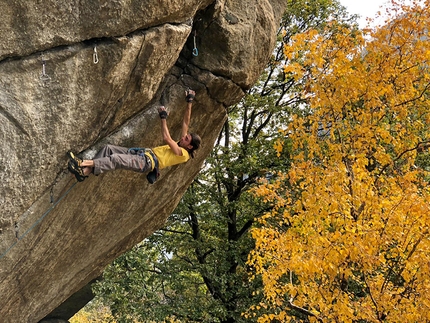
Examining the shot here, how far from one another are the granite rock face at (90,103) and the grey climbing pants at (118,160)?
1.08 ft

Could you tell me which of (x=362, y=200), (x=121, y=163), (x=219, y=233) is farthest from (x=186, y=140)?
(x=219, y=233)

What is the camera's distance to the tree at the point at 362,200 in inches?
270

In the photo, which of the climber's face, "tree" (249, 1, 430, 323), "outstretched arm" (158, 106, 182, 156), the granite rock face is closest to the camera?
the granite rock face

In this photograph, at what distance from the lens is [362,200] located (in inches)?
293

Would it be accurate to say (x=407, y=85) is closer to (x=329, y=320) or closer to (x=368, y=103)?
(x=368, y=103)

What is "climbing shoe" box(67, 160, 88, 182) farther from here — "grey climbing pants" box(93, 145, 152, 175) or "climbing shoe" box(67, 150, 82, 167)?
"grey climbing pants" box(93, 145, 152, 175)

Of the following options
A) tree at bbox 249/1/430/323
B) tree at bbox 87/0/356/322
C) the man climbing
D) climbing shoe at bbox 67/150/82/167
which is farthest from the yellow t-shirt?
tree at bbox 87/0/356/322

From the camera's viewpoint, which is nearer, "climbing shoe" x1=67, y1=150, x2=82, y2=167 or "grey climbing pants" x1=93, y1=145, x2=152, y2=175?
"climbing shoe" x1=67, y1=150, x2=82, y2=167

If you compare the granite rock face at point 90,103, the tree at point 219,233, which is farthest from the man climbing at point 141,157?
the tree at point 219,233

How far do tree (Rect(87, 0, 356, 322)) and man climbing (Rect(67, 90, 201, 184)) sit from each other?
5.95 metres

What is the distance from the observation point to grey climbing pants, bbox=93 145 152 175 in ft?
17.8

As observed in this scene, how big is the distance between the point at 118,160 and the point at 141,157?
40 centimetres

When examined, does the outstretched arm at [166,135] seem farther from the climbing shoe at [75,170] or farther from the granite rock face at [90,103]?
the climbing shoe at [75,170]

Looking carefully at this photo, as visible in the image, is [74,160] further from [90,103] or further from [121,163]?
[90,103]
